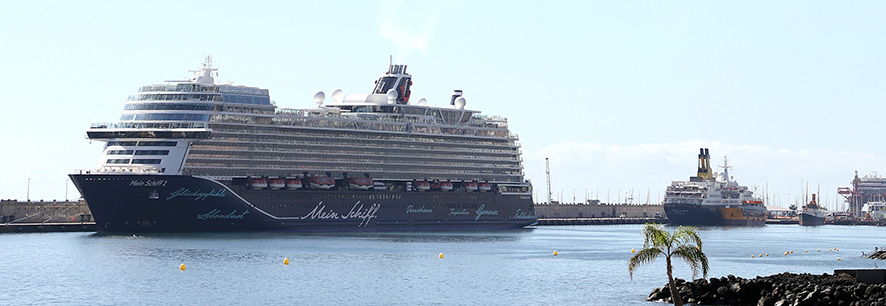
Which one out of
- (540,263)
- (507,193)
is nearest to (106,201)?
(540,263)

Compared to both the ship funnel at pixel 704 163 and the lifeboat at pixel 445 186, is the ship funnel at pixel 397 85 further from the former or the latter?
the ship funnel at pixel 704 163

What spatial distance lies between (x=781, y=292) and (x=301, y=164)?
68.6 metres

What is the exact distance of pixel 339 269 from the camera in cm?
7469

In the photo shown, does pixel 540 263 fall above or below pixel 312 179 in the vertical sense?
below

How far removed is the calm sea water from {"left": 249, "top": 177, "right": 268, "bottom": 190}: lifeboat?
5143 mm

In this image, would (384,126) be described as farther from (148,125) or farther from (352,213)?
(148,125)

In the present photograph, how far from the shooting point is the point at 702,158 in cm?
19538

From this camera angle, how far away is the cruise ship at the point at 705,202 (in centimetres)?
18388

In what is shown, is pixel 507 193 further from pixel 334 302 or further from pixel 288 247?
pixel 334 302

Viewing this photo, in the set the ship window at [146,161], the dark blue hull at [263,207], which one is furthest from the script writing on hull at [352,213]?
the ship window at [146,161]

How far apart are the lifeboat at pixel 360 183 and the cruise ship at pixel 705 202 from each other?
75.1 metres

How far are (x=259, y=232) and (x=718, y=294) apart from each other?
197ft

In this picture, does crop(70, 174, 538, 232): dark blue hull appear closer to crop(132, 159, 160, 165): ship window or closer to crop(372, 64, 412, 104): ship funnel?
crop(132, 159, 160, 165): ship window

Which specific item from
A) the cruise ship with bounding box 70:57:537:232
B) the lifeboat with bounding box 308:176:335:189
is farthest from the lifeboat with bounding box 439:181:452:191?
the lifeboat with bounding box 308:176:335:189
